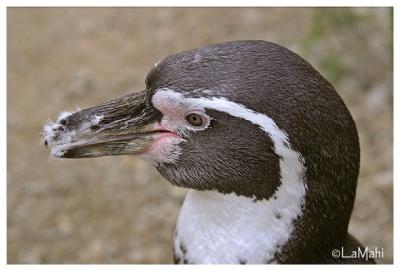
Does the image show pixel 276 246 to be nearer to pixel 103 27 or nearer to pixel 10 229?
pixel 10 229

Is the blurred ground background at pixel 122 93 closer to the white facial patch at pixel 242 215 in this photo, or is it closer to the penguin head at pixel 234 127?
the white facial patch at pixel 242 215

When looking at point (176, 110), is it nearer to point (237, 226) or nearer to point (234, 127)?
point (234, 127)

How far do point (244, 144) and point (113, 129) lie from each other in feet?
1.50

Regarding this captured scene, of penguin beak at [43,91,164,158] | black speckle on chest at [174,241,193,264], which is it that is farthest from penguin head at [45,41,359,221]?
black speckle on chest at [174,241,193,264]

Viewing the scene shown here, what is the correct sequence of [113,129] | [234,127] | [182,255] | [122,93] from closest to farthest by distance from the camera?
[234,127] < [113,129] < [182,255] < [122,93]

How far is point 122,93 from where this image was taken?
17.7ft

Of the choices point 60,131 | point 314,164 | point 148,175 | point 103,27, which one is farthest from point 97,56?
point 314,164

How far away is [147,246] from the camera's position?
4234mm

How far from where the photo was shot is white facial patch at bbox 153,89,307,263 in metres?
2.14

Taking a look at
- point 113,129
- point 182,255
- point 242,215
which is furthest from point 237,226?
point 113,129

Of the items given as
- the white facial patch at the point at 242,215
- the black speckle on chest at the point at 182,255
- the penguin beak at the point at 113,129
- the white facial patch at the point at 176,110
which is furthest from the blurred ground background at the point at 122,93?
A: the white facial patch at the point at 176,110

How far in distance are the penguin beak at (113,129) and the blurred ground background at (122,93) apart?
1.89 metres

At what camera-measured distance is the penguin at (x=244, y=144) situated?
6.97 feet

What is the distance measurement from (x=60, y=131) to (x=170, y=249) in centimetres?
196
